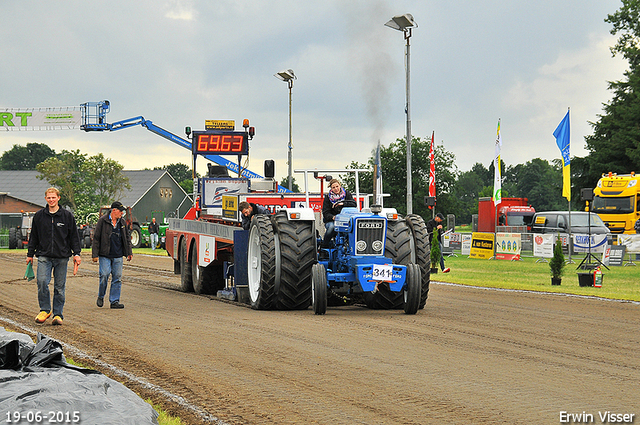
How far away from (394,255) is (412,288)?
84cm

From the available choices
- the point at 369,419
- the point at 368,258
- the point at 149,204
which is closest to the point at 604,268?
the point at 368,258

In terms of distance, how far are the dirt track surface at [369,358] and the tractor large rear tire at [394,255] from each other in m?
0.31

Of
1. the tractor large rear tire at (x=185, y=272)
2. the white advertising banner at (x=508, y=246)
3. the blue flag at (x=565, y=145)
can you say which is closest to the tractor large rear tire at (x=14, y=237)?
the white advertising banner at (x=508, y=246)

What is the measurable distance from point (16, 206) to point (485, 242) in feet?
177

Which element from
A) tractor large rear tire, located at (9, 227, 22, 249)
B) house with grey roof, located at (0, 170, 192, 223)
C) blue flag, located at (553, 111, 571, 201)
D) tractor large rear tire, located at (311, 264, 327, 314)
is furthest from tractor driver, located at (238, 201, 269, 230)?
house with grey roof, located at (0, 170, 192, 223)

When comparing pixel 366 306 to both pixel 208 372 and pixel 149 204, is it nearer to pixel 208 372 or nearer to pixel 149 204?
pixel 208 372

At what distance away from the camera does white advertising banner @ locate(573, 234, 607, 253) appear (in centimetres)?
2773

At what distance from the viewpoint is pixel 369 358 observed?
8234 millimetres

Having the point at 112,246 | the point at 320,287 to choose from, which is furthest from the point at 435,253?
the point at 112,246

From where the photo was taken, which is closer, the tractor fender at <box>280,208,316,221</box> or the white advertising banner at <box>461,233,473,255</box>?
the tractor fender at <box>280,208,316,221</box>

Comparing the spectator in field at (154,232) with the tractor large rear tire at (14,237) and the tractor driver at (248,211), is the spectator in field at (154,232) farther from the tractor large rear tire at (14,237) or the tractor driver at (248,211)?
the tractor driver at (248,211)

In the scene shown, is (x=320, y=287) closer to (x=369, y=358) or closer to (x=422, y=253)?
(x=422, y=253)

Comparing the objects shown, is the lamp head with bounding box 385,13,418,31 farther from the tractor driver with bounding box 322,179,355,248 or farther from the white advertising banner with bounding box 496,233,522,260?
the tractor driver with bounding box 322,179,355,248

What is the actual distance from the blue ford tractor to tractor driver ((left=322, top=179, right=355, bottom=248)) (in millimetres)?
109
